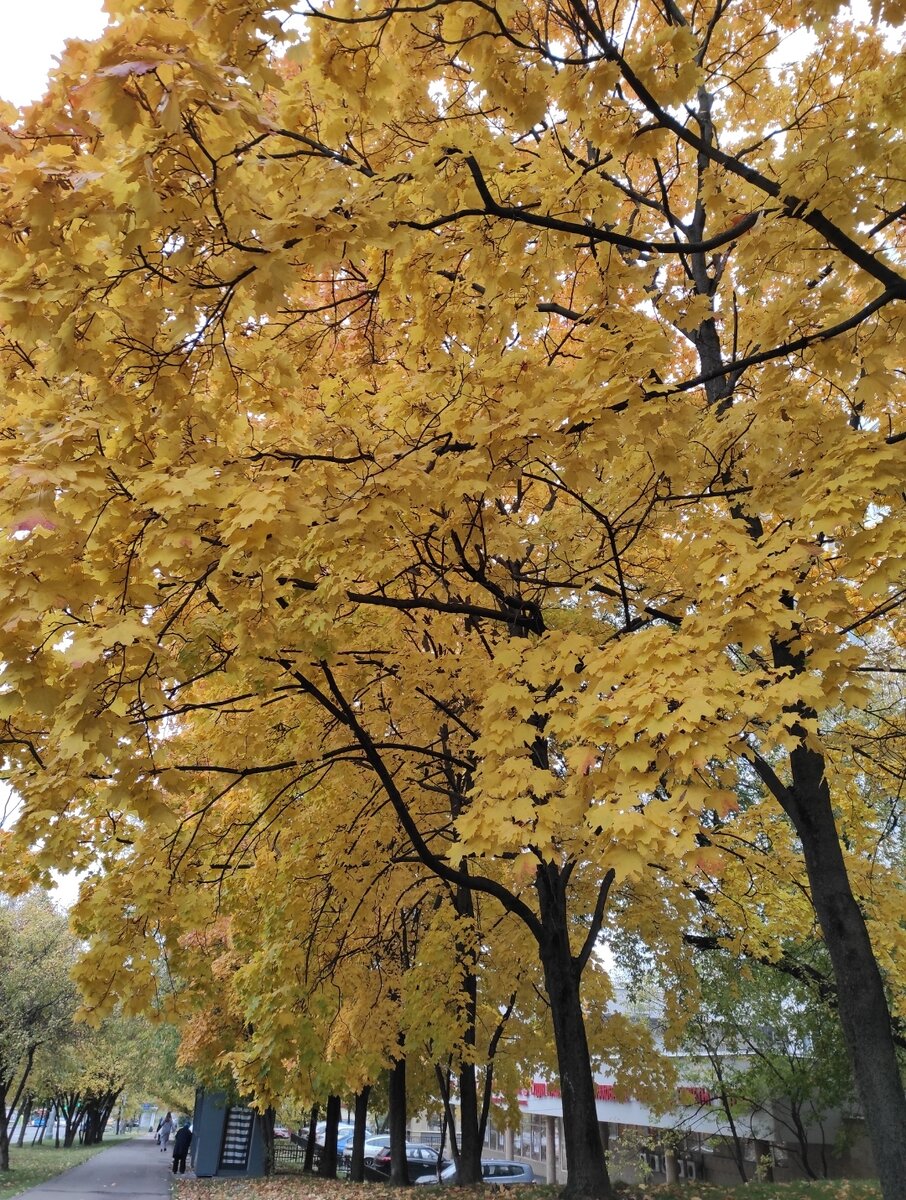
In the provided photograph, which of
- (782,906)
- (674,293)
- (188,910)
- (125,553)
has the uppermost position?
(674,293)

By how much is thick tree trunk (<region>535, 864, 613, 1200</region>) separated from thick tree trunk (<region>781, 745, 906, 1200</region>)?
6.91ft

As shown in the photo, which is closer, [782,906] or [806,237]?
[806,237]

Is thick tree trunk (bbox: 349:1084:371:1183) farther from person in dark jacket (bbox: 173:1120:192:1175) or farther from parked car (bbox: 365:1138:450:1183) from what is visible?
person in dark jacket (bbox: 173:1120:192:1175)

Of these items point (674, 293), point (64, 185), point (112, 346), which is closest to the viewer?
point (64, 185)

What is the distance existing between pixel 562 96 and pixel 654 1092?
12.9 m

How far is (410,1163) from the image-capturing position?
2412 cm

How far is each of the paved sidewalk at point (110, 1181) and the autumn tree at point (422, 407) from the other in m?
14.1

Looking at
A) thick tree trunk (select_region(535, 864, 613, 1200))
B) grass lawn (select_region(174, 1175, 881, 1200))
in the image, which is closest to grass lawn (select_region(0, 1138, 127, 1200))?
grass lawn (select_region(174, 1175, 881, 1200))

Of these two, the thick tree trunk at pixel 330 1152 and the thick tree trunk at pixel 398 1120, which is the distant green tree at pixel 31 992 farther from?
the thick tree trunk at pixel 398 1120

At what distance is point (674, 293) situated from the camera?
17.9 ft

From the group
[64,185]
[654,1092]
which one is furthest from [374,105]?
[654,1092]

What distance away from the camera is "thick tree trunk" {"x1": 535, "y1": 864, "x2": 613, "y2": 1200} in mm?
6609

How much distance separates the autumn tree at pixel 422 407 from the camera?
2746mm

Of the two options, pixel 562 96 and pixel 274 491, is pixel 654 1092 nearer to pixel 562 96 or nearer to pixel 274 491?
pixel 274 491
